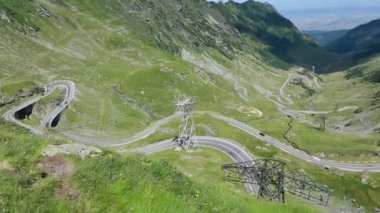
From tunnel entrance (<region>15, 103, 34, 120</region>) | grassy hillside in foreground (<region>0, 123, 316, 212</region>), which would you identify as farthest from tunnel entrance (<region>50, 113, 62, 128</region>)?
grassy hillside in foreground (<region>0, 123, 316, 212</region>)

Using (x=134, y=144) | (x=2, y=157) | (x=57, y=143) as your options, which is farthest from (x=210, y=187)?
(x=134, y=144)

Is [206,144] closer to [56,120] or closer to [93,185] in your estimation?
[56,120]

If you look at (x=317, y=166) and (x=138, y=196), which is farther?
(x=317, y=166)

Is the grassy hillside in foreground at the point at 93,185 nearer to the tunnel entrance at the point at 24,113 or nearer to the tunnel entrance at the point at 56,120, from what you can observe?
the tunnel entrance at the point at 56,120

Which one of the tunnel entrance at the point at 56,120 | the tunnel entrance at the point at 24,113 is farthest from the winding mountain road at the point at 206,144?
the tunnel entrance at the point at 24,113

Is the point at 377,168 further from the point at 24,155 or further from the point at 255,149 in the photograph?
the point at 24,155
